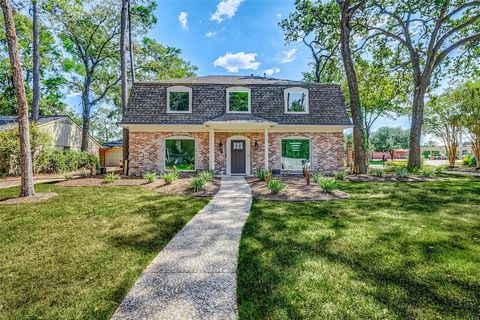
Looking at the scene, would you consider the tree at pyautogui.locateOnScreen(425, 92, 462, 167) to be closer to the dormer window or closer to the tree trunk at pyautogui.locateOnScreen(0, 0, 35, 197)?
the dormer window

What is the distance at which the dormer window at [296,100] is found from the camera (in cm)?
1395

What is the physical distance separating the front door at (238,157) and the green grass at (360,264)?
8.00 metres

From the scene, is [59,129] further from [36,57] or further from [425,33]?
[425,33]

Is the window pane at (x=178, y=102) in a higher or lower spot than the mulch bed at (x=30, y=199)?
higher

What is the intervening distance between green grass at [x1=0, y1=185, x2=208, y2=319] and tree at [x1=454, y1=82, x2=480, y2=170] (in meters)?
21.6

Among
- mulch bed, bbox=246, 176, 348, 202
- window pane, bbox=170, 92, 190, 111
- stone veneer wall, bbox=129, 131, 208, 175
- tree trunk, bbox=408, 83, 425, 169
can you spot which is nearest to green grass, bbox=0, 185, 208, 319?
mulch bed, bbox=246, 176, 348, 202

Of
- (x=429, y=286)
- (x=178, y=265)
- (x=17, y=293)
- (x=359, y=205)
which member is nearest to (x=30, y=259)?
(x=17, y=293)

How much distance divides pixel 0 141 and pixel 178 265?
16599 mm

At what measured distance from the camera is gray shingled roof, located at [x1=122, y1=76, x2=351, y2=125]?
521 inches

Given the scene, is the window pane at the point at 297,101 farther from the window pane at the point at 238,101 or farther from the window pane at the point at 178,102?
the window pane at the point at 178,102

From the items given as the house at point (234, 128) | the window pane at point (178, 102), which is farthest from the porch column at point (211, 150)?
the window pane at point (178, 102)

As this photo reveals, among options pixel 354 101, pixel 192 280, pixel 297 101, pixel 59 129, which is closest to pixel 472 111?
pixel 354 101

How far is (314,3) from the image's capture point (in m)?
18.1

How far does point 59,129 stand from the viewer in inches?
783
